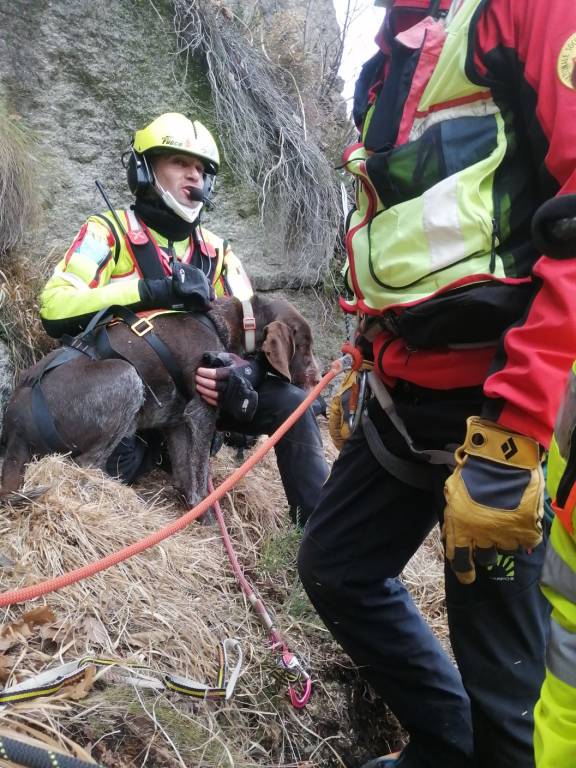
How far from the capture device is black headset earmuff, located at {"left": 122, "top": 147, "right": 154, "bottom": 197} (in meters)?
4.41

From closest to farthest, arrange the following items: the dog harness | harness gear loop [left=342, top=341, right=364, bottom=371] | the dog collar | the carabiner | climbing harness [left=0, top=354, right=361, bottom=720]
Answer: climbing harness [left=0, top=354, right=361, bottom=720] < harness gear loop [left=342, top=341, right=364, bottom=371] < the carabiner < the dog harness < the dog collar

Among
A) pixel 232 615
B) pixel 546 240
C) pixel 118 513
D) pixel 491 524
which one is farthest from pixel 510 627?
pixel 118 513

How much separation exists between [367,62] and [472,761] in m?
2.41

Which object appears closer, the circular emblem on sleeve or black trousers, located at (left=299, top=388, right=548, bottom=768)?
the circular emblem on sleeve

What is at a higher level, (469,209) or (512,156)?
(512,156)

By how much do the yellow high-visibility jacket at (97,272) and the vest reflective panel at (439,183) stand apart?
2.42m

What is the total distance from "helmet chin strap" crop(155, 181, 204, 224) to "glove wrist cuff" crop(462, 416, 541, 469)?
10.5ft

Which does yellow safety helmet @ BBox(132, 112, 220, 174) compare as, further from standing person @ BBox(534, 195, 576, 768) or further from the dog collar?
standing person @ BBox(534, 195, 576, 768)

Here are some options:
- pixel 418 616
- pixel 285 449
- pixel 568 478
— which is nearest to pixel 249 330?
pixel 285 449

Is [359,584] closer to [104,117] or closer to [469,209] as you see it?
[469,209]

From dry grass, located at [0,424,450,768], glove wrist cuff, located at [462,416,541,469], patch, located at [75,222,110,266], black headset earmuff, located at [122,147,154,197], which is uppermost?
black headset earmuff, located at [122,147,154,197]

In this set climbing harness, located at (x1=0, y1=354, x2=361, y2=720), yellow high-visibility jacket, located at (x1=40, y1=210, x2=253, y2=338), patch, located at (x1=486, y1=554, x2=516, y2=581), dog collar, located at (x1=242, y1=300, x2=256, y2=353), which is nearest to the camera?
patch, located at (x1=486, y1=554, x2=516, y2=581)

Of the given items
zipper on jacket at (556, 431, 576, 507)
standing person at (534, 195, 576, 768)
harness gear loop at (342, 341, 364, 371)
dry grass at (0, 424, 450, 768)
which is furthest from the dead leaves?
zipper on jacket at (556, 431, 576, 507)

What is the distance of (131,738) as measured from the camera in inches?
85.6
